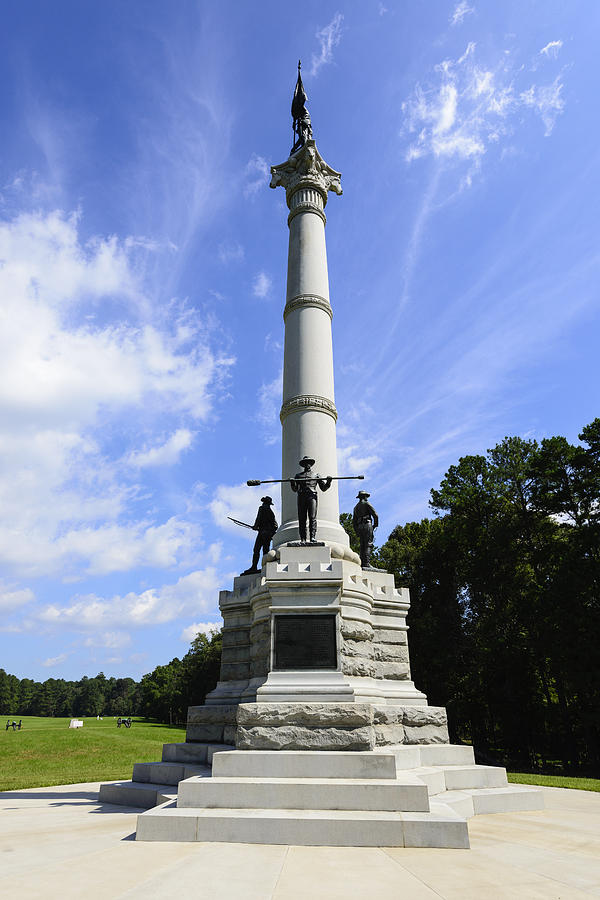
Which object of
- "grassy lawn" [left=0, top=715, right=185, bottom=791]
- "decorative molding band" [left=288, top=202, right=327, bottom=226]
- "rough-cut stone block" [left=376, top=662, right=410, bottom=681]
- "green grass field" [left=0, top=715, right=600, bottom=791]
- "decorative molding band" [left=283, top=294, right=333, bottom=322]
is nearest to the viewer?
"rough-cut stone block" [left=376, top=662, right=410, bottom=681]

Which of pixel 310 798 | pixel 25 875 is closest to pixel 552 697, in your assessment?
pixel 310 798

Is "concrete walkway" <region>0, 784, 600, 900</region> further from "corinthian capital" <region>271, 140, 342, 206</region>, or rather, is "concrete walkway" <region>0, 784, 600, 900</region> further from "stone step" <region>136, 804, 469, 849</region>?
"corinthian capital" <region>271, 140, 342, 206</region>

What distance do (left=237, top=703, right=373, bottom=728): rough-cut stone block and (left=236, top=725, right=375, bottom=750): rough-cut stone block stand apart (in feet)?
0.28

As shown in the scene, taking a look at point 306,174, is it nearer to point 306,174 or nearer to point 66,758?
point 306,174

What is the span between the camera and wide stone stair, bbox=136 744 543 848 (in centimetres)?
648

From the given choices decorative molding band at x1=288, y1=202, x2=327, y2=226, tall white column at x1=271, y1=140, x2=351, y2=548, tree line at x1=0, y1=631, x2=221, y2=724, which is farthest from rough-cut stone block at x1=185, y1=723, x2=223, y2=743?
tree line at x1=0, y1=631, x2=221, y2=724

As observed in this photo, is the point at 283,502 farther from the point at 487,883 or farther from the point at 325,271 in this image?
the point at 487,883

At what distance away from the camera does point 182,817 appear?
6.73 metres

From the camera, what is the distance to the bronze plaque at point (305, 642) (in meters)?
9.95

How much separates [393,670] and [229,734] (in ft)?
12.6

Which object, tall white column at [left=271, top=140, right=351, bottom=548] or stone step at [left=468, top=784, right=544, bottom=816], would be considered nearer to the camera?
stone step at [left=468, top=784, right=544, bottom=816]

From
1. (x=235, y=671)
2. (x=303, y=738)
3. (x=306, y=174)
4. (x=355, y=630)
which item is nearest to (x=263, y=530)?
(x=235, y=671)

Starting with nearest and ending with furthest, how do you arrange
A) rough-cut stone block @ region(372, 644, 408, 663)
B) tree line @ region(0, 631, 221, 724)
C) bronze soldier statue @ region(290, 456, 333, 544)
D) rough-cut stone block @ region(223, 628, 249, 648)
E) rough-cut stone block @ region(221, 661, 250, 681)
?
bronze soldier statue @ region(290, 456, 333, 544), rough-cut stone block @ region(372, 644, 408, 663), rough-cut stone block @ region(221, 661, 250, 681), rough-cut stone block @ region(223, 628, 249, 648), tree line @ region(0, 631, 221, 724)

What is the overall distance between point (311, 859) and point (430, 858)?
4.17ft
